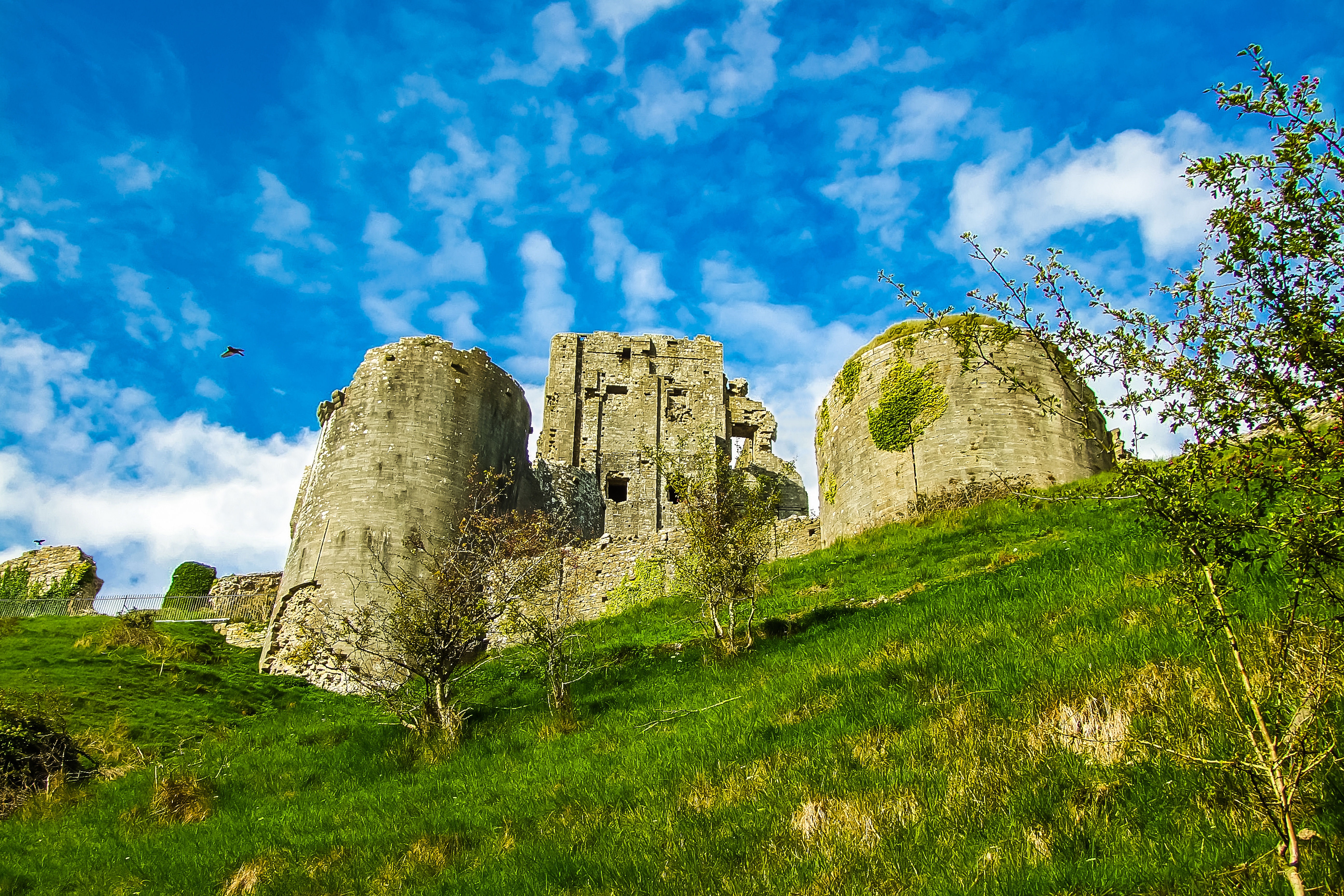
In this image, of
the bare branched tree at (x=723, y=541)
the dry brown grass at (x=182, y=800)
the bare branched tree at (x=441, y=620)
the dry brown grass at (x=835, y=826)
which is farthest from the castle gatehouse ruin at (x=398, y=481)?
the dry brown grass at (x=835, y=826)

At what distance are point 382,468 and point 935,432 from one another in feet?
41.7

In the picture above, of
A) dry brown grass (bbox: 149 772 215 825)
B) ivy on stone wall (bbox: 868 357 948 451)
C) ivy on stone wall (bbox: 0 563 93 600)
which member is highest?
ivy on stone wall (bbox: 868 357 948 451)

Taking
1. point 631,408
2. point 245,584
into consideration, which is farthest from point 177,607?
point 631,408

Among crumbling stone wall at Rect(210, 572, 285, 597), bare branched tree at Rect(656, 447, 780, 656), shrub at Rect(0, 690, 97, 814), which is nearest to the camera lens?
shrub at Rect(0, 690, 97, 814)

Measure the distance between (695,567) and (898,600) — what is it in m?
3.06

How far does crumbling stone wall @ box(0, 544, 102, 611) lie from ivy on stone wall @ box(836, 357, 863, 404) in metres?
30.0

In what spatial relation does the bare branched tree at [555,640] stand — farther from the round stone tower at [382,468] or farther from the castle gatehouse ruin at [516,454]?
the round stone tower at [382,468]

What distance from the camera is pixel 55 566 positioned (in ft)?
111

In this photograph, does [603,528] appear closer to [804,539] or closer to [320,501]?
[804,539]

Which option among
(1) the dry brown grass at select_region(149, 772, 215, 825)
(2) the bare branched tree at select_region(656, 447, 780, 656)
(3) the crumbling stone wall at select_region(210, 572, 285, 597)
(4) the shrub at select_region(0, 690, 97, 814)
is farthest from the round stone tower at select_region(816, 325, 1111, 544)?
(3) the crumbling stone wall at select_region(210, 572, 285, 597)

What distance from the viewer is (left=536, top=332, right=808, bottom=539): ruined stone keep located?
35.9 meters

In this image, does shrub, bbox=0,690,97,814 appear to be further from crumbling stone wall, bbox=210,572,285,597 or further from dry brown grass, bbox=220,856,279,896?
crumbling stone wall, bbox=210,572,285,597

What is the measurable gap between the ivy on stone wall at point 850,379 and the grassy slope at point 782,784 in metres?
8.12

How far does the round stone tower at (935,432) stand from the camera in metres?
18.2
